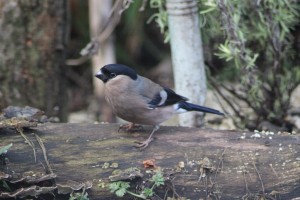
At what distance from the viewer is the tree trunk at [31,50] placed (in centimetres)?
Result: 612

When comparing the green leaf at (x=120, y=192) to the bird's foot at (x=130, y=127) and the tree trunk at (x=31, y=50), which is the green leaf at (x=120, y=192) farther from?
the tree trunk at (x=31, y=50)

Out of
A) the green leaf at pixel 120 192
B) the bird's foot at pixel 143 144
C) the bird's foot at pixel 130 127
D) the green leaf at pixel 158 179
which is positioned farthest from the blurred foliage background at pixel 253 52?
the green leaf at pixel 120 192

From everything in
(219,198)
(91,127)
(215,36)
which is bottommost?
(219,198)

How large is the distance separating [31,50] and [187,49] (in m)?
1.57

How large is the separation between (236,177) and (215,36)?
1837 mm

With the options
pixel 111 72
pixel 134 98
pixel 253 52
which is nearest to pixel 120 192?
pixel 134 98

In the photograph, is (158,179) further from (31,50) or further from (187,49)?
(31,50)

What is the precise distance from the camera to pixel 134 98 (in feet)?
15.8

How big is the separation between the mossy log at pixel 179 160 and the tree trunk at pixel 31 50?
1.69 meters

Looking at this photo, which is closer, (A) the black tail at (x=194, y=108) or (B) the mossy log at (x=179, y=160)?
(B) the mossy log at (x=179, y=160)

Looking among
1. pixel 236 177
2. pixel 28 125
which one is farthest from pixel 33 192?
pixel 236 177

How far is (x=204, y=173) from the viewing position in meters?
4.25

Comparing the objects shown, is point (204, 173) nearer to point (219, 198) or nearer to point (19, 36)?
point (219, 198)

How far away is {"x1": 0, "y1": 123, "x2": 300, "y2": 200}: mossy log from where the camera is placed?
165 inches
